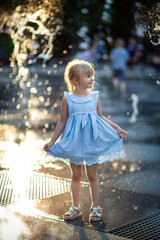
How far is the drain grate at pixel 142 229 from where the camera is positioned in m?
3.67

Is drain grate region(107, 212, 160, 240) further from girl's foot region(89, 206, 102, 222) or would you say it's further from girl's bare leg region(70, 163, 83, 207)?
girl's bare leg region(70, 163, 83, 207)

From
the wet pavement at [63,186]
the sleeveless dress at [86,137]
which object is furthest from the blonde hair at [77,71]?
the wet pavement at [63,186]

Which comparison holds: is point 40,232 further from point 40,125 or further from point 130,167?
point 40,125

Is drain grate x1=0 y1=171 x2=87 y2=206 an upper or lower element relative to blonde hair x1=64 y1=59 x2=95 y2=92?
lower

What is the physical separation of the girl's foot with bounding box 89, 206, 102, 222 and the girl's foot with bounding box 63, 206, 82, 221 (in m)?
0.14

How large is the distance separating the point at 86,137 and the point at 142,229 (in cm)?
92

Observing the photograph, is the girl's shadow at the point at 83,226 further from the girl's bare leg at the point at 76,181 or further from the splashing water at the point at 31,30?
the splashing water at the point at 31,30

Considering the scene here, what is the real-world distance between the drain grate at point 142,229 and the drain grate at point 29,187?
3.48 ft

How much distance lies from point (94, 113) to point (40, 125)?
4.96 m

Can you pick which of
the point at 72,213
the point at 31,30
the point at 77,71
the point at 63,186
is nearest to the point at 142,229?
the point at 72,213

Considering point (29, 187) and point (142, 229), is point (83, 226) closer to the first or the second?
point (142, 229)

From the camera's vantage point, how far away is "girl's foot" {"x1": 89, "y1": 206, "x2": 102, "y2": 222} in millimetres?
3957

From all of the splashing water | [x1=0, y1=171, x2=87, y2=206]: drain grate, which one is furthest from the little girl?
the splashing water

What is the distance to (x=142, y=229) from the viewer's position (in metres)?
3.82
